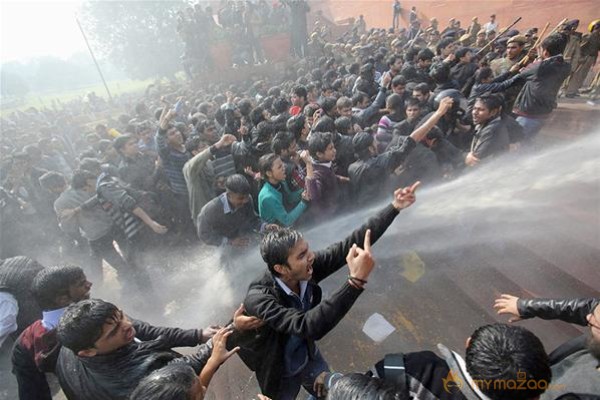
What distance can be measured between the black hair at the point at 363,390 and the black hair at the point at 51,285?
200cm

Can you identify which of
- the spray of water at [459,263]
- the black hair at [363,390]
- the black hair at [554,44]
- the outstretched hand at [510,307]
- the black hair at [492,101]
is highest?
the black hair at [554,44]

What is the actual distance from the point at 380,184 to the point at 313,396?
8.72ft

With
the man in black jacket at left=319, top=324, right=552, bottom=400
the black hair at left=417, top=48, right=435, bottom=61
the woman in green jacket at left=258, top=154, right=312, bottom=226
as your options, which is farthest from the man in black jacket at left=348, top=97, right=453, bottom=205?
the black hair at left=417, top=48, right=435, bottom=61

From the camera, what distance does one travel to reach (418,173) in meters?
4.43

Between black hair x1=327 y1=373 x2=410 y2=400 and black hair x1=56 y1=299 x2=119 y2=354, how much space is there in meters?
1.32

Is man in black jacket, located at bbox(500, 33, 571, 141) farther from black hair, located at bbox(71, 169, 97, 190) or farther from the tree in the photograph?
the tree

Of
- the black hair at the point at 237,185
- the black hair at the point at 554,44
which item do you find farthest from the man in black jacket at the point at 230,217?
the black hair at the point at 554,44

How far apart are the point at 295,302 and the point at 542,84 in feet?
16.4

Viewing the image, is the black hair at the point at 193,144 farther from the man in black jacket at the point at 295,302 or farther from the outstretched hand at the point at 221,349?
the outstretched hand at the point at 221,349

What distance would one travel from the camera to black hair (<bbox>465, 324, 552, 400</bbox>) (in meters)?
1.33

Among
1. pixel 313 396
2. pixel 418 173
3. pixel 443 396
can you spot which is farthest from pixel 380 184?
pixel 443 396

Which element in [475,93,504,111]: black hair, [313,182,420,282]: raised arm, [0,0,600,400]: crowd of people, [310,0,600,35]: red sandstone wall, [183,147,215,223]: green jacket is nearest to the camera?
[0,0,600,400]: crowd of people

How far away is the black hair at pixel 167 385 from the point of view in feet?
4.65

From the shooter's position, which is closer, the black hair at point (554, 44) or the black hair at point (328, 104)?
the black hair at point (554, 44)
